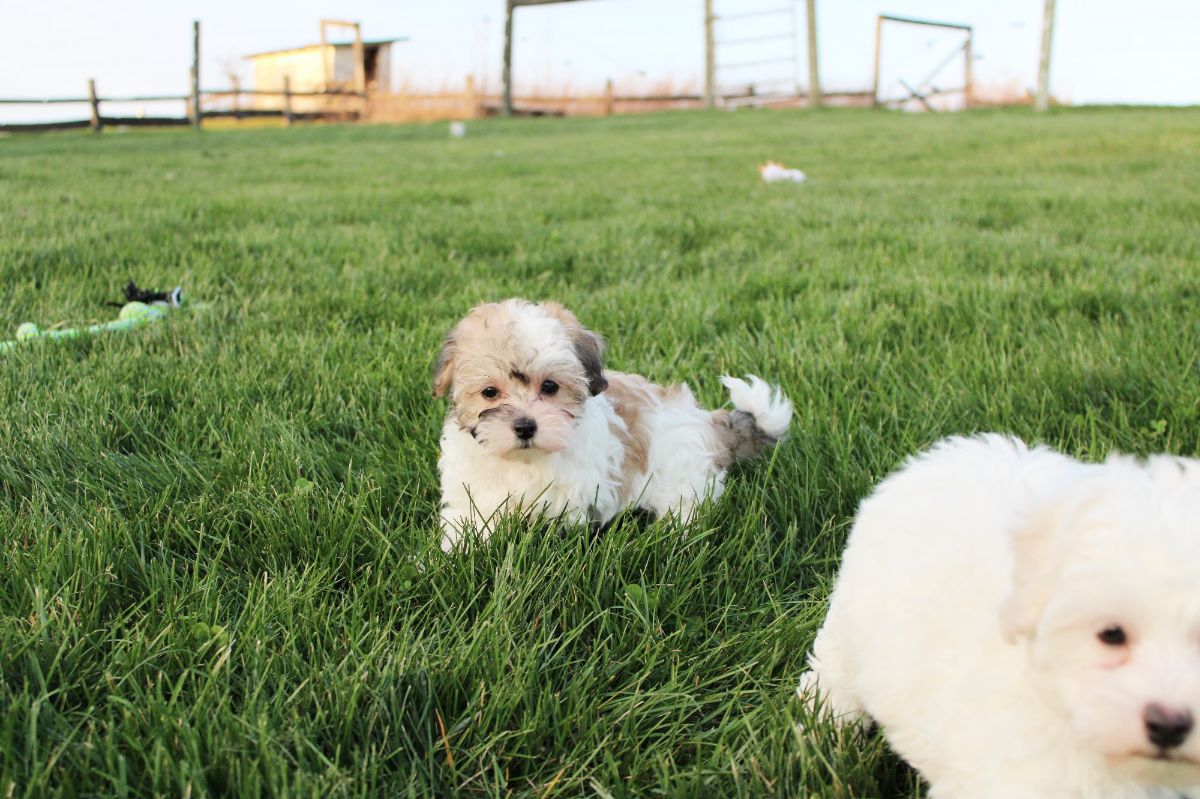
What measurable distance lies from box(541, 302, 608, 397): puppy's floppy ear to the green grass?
1.83 ft

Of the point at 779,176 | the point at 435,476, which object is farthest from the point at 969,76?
the point at 435,476

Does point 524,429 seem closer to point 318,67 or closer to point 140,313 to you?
point 140,313

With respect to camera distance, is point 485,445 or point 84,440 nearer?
point 485,445

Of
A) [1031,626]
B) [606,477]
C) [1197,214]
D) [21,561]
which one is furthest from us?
[1197,214]

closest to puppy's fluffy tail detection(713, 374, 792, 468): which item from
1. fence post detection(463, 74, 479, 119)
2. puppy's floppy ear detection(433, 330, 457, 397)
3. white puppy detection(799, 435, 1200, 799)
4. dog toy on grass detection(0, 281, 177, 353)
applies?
puppy's floppy ear detection(433, 330, 457, 397)

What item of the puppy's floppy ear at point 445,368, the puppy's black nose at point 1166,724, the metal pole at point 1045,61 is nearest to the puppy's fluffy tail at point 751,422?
the puppy's floppy ear at point 445,368

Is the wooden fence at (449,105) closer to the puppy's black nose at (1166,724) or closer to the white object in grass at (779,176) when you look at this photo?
the white object in grass at (779,176)

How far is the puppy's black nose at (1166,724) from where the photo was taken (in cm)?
124

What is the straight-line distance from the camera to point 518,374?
2.93 m

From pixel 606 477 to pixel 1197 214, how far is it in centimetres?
738

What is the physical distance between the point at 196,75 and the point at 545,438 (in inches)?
1411

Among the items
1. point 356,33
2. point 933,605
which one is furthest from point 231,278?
point 356,33

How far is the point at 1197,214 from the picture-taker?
774cm

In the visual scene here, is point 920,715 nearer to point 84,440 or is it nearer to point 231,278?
point 84,440
